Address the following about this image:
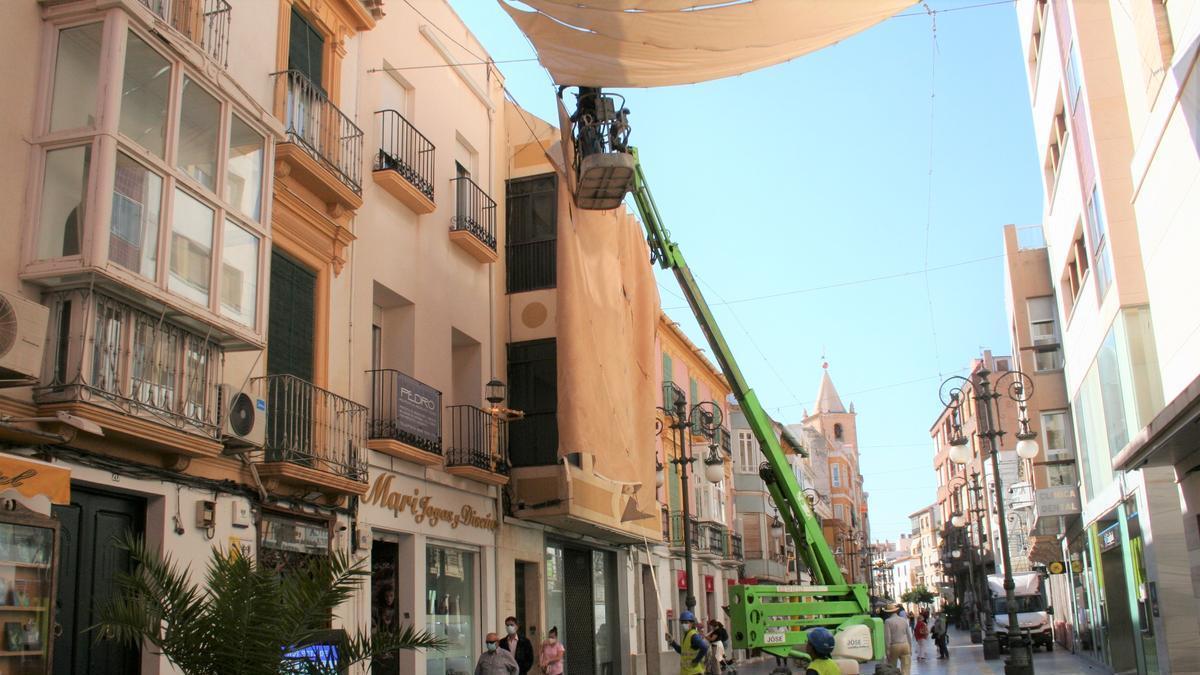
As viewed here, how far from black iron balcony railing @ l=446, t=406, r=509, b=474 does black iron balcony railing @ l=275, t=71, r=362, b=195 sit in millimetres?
4484

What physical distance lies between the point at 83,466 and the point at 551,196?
12.2 metres

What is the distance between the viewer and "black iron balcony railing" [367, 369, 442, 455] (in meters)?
15.0

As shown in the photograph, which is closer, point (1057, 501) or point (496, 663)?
point (496, 663)

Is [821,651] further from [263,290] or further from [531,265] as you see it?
[531,265]

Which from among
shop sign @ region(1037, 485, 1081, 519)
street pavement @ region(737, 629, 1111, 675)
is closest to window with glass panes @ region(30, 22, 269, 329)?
street pavement @ region(737, 629, 1111, 675)

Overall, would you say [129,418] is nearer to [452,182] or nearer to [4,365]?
[4,365]

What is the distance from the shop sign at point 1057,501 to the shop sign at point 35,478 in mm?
27164

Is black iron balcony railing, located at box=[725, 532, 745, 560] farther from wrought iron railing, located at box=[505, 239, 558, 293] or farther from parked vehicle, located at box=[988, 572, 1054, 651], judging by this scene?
wrought iron railing, located at box=[505, 239, 558, 293]

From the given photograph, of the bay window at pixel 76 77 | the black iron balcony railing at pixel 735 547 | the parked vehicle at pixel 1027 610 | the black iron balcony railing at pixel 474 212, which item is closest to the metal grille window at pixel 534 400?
the black iron balcony railing at pixel 474 212

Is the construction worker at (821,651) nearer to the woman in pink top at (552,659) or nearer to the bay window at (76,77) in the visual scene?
the bay window at (76,77)

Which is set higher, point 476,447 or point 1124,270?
point 1124,270

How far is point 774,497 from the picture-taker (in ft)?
62.2

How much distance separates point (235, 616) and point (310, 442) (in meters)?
5.86

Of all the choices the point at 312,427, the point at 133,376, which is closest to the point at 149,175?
the point at 133,376
